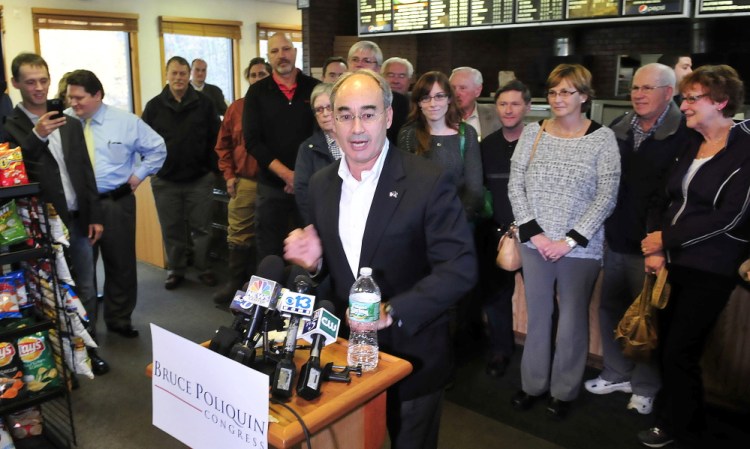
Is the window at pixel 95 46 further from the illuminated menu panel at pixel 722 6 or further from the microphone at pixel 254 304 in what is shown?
the microphone at pixel 254 304

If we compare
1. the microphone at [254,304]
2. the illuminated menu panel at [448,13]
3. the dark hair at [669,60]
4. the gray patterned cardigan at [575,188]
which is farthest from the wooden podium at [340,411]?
the illuminated menu panel at [448,13]

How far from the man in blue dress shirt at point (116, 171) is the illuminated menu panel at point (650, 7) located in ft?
11.7

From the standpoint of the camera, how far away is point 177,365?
1.29 metres

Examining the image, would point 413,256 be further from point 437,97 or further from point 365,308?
point 437,97

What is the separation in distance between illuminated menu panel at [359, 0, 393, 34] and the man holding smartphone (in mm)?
3597

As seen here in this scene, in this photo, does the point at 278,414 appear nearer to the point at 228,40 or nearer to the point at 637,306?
the point at 637,306

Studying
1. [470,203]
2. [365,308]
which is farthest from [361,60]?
[365,308]

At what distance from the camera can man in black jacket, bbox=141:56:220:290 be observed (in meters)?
4.63

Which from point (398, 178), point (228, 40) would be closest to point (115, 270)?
point (398, 178)

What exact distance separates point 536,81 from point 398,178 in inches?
→ 193

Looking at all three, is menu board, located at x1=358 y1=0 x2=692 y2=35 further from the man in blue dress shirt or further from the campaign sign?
the campaign sign

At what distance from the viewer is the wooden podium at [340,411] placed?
1.20 metres

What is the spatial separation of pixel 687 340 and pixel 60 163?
303 cm

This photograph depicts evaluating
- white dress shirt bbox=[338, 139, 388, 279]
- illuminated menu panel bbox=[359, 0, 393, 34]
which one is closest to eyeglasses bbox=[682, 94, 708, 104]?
white dress shirt bbox=[338, 139, 388, 279]
